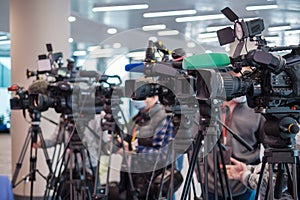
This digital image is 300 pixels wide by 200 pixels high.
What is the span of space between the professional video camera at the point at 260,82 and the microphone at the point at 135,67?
0.46 m

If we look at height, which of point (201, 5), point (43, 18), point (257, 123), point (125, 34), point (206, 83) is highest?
point (201, 5)

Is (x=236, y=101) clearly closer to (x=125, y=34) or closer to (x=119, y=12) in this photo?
(x=125, y=34)

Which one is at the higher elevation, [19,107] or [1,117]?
[19,107]

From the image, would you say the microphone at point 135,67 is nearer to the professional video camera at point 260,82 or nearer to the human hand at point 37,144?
the professional video camera at point 260,82

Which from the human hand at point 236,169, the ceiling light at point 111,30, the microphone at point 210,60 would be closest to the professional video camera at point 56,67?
the human hand at point 236,169

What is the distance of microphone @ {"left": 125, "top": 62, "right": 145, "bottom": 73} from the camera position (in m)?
1.96

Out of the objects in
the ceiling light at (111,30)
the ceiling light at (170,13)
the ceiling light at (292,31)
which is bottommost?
the ceiling light at (292,31)

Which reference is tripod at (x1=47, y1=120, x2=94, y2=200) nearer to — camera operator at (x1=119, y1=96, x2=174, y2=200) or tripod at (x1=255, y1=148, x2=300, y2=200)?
camera operator at (x1=119, y1=96, x2=174, y2=200)

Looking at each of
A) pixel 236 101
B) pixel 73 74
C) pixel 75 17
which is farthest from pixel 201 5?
pixel 236 101

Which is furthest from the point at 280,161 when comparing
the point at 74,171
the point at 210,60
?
the point at 74,171

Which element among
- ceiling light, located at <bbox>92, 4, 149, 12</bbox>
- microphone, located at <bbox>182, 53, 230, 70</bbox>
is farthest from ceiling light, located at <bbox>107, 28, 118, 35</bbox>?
microphone, located at <bbox>182, 53, 230, 70</bbox>

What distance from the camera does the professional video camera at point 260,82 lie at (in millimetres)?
1438

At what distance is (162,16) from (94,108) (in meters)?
4.12

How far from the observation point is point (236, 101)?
2484 mm
